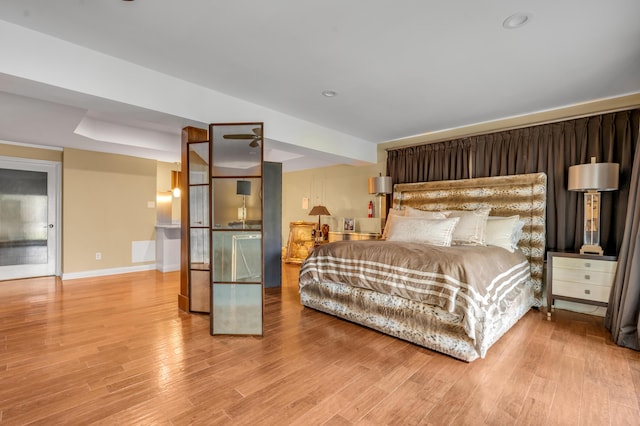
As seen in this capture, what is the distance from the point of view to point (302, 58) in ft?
8.91

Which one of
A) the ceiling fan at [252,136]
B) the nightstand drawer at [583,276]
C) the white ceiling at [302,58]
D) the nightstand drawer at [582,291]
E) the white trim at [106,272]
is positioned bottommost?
the white trim at [106,272]

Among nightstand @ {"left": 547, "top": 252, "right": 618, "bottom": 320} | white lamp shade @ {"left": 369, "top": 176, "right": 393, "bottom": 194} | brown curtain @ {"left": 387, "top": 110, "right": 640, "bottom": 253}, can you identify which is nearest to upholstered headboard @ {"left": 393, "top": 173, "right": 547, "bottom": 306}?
brown curtain @ {"left": 387, "top": 110, "right": 640, "bottom": 253}

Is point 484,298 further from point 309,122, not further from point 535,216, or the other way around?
point 309,122

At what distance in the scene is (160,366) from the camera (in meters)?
2.31

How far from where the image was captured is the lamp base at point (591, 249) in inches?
127

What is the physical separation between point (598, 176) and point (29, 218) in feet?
27.1

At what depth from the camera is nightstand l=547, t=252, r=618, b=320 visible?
310 cm

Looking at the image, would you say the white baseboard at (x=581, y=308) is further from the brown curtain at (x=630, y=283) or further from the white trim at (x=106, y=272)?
the white trim at (x=106, y=272)

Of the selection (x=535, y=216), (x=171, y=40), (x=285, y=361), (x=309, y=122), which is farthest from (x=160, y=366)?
(x=535, y=216)

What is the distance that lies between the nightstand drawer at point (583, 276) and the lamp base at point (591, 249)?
0.57 ft

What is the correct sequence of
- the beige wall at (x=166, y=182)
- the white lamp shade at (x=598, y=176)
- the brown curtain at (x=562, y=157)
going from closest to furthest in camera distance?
the white lamp shade at (x=598, y=176) < the brown curtain at (x=562, y=157) < the beige wall at (x=166, y=182)

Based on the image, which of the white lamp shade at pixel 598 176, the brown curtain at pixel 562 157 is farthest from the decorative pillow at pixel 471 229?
the white lamp shade at pixel 598 176

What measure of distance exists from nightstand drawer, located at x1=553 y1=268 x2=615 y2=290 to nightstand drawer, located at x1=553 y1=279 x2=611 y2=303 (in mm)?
31

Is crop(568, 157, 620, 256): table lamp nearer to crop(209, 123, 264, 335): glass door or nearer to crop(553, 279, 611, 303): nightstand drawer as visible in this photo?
crop(553, 279, 611, 303): nightstand drawer
